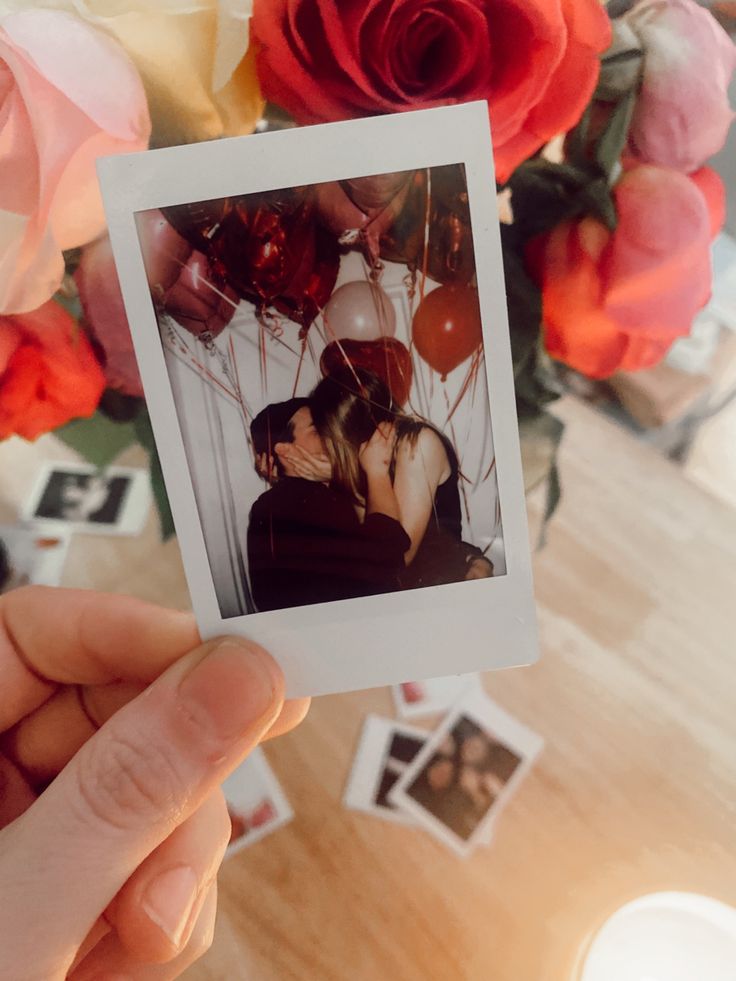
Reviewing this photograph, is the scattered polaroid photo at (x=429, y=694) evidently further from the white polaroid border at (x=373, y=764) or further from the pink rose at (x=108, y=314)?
the pink rose at (x=108, y=314)

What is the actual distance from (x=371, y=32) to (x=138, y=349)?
235 mm

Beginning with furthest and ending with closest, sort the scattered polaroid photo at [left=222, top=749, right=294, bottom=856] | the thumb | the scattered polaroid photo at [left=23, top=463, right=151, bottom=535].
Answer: the scattered polaroid photo at [left=23, top=463, right=151, bottom=535]
the scattered polaroid photo at [left=222, top=749, right=294, bottom=856]
the thumb

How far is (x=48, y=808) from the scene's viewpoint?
0.42 meters

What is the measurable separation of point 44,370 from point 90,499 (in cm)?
30

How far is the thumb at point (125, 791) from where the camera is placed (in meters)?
0.40

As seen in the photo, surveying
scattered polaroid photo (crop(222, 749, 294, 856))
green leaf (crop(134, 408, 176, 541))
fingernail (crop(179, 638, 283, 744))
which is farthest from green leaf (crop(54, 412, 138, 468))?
scattered polaroid photo (crop(222, 749, 294, 856))

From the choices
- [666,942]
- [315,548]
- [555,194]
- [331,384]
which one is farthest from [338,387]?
[666,942]

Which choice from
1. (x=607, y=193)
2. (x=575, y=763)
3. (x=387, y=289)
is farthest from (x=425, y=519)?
(x=575, y=763)

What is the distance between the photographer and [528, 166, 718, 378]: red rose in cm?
49

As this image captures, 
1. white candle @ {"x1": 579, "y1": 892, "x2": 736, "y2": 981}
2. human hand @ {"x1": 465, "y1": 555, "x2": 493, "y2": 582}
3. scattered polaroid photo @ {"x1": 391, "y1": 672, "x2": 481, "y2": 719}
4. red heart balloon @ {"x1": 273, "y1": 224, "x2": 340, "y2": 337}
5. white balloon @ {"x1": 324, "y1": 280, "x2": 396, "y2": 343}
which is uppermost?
red heart balloon @ {"x1": 273, "y1": 224, "x2": 340, "y2": 337}

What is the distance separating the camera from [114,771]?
1.42 ft

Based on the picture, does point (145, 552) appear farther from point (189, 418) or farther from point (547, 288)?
point (547, 288)

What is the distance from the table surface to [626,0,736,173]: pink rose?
1.12 ft

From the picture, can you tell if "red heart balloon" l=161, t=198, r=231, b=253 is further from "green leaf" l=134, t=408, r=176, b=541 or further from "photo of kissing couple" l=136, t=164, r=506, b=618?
"green leaf" l=134, t=408, r=176, b=541
